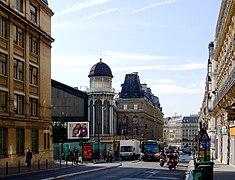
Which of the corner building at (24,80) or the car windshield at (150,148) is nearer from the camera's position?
the corner building at (24,80)

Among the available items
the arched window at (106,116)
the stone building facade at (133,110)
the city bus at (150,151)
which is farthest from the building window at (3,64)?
the stone building facade at (133,110)

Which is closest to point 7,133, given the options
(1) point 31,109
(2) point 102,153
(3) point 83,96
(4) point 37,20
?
(1) point 31,109

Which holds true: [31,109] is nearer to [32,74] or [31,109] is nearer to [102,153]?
[32,74]

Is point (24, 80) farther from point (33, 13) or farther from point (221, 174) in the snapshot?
point (221, 174)

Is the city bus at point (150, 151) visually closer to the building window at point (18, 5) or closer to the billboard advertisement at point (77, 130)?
the billboard advertisement at point (77, 130)

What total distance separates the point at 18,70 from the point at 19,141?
22.0ft

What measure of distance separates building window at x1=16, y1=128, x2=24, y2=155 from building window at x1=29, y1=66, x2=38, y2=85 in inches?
246

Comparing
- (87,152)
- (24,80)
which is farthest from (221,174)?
(87,152)

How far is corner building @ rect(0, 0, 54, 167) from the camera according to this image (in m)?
47.1

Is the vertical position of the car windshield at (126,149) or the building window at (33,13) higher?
the building window at (33,13)

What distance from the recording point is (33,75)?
2186 inches

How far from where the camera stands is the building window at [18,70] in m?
50.3

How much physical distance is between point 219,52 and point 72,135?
21911 mm

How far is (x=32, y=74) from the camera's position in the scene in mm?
55156
